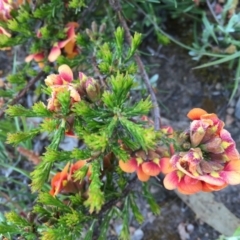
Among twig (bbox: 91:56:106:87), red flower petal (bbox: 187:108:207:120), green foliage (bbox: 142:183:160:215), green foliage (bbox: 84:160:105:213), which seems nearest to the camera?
green foliage (bbox: 84:160:105:213)

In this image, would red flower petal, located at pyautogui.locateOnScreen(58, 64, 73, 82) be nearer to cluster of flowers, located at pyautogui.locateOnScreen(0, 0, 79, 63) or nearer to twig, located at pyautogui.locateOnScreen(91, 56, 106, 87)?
twig, located at pyautogui.locateOnScreen(91, 56, 106, 87)

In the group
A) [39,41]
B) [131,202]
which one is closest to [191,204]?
[131,202]

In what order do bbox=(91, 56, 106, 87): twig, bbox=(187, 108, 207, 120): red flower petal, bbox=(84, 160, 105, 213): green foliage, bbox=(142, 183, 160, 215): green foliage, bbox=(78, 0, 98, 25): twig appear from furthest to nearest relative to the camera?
bbox=(78, 0, 98, 25): twig → bbox=(142, 183, 160, 215): green foliage → bbox=(91, 56, 106, 87): twig → bbox=(187, 108, 207, 120): red flower petal → bbox=(84, 160, 105, 213): green foliage

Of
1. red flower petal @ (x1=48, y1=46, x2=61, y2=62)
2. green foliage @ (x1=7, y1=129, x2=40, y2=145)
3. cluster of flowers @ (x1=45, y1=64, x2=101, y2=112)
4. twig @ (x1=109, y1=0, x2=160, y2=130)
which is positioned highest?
cluster of flowers @ (x1=45, y1=64, x2=101, y2=112)

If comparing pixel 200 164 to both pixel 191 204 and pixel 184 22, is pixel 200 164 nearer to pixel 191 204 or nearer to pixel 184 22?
pixel 191 204

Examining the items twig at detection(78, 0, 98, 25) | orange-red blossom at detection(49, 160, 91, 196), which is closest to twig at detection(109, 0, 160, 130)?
twig at detection(78, 0, 98, 25)

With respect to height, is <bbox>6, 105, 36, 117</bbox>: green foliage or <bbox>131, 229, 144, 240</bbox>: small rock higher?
<bbox>6, 105, 36, 117</bbox>: green foliage

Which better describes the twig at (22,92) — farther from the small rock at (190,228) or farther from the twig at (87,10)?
the small rock at (190,228)

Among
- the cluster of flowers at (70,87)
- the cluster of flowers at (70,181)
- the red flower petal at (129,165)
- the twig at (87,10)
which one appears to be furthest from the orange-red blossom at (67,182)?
the twig at (87,10)
